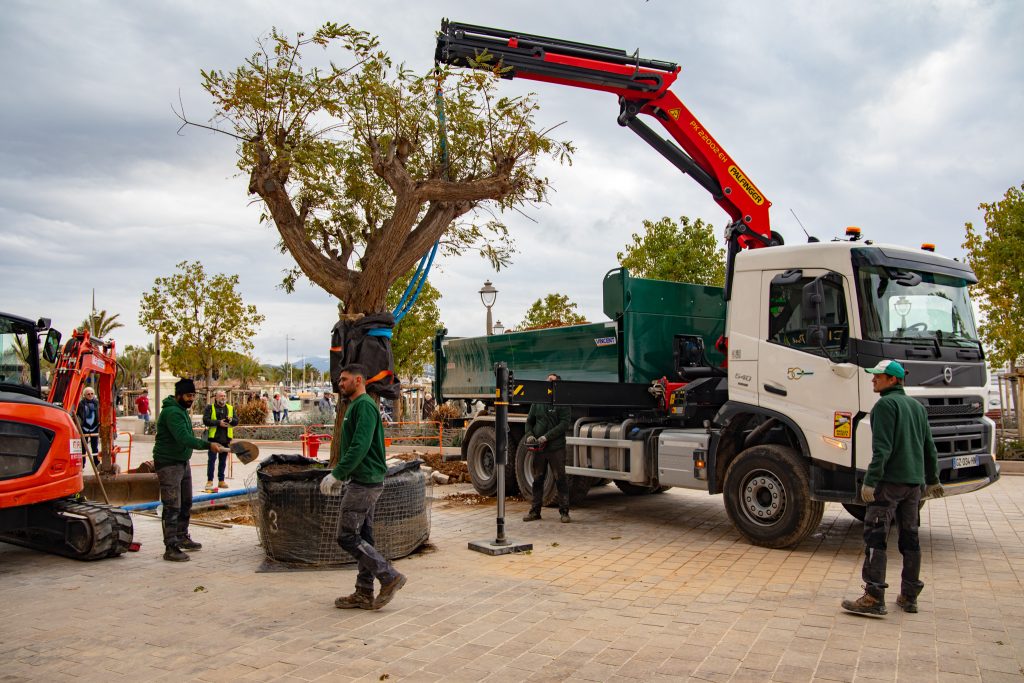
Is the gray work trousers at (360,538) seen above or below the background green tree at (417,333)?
below

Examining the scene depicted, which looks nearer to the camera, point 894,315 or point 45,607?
point 45,607

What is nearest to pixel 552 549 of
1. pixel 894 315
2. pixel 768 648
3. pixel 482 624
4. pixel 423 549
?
pixel 423 549

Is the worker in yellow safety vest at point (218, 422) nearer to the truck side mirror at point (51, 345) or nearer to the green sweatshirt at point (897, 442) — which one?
the truck side mirror at point (51, 345)

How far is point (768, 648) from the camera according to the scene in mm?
5152

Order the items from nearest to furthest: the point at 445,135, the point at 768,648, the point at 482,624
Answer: the point at 768,648 → the point at 482,624 → the point at 445,135

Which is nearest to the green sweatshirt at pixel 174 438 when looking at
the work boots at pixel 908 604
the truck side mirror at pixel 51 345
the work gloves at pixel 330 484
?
the truck side mirror at pixel 51 345

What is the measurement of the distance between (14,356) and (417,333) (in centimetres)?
2454

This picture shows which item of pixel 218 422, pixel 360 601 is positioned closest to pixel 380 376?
pixel 360 601

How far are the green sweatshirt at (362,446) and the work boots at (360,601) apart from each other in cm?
85

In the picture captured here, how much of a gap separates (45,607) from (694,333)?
26.2 feet

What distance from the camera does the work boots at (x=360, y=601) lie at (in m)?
6.09

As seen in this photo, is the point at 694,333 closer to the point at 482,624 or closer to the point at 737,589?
the point at 737,589

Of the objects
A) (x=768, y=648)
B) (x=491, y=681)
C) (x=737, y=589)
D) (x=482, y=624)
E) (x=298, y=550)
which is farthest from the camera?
(x=298, y=550)

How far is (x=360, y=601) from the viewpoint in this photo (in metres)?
6.10
